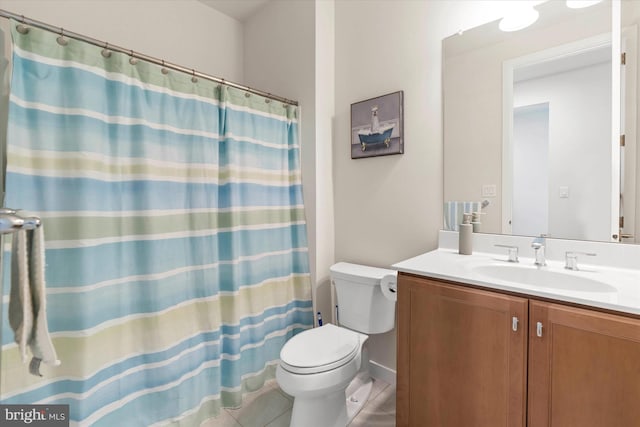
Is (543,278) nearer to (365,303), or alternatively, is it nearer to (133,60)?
(365,303)

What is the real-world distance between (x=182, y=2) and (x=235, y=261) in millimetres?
1920

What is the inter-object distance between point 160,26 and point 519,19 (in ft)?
7.15

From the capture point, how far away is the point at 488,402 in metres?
1.04

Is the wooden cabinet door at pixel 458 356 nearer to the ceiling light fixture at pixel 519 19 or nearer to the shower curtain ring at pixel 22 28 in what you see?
the ceiling light fixture at pixel 519 19

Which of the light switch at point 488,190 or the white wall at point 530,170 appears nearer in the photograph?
the white wall at point 530,170

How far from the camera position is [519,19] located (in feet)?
4.60

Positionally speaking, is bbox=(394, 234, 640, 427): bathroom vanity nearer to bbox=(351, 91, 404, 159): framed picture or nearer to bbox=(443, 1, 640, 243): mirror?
bbox=(443, 1, 640, 243): mirror

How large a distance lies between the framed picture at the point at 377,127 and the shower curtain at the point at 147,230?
1.56 feet

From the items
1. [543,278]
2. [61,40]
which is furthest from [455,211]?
[61,40]

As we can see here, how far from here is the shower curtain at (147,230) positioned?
1148 millimetres

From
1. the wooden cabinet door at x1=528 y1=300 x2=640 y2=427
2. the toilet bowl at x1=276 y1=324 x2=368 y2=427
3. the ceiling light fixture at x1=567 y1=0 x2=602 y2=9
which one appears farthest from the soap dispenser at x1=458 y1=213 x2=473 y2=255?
the ceiling light fixture at x1=567 y1=0 x2=602 y2=9

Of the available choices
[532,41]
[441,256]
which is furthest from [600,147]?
[441,256]

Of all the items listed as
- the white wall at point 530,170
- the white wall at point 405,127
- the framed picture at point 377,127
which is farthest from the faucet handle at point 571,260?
the framed picture at point 377,127

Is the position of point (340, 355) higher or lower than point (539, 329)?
lower
